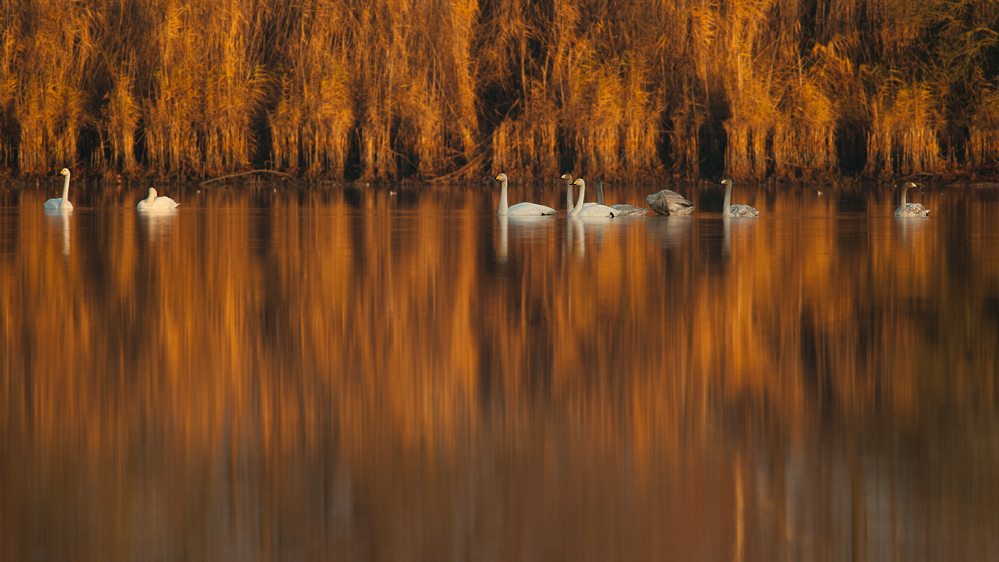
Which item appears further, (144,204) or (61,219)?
(144,204)

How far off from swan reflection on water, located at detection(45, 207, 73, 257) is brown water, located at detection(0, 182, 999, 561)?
11.3 feet

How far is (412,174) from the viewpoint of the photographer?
1204 inches

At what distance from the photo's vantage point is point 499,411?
5551 mm

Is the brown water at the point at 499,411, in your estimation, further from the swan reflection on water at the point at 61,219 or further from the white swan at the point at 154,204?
the white swan at the point at 154,204

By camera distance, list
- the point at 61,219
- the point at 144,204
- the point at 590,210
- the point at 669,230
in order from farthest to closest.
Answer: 1. the point at 144,204
2. the point at 590,210
3. the point at 61,219
4. the point at 669,230

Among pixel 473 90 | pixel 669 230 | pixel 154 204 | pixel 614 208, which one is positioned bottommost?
pixel 669 230

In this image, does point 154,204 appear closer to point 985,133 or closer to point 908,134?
point 908,134

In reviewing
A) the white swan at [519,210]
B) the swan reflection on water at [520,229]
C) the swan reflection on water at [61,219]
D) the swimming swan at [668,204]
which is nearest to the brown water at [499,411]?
the swan reflection on water at [520,229]

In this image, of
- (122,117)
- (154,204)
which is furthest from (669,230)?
(122,117)

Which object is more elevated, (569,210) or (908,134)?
(908,134)

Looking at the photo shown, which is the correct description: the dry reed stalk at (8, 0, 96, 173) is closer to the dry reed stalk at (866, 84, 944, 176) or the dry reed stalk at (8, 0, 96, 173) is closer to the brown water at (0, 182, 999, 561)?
the brown water at (0, 182, 999, 561)

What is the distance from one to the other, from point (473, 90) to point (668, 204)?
12.5 meters

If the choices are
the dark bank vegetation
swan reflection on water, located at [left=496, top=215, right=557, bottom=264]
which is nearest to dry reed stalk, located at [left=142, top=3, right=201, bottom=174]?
the dark bank vegetation

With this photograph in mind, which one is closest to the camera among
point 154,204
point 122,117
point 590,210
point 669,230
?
point 669,230
